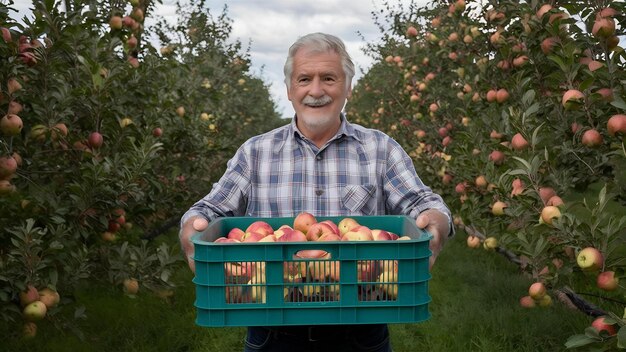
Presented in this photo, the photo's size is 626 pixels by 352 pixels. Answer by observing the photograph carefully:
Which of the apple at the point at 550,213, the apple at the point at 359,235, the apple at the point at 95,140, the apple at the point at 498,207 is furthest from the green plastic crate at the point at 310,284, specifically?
the apple at the point at 95,140

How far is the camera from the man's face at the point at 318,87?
2.67 metres

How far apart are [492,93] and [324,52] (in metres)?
2.28

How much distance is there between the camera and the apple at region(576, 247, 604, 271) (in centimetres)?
268

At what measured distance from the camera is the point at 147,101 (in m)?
5.02

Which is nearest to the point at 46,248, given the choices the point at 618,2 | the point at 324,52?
the point at 324,52

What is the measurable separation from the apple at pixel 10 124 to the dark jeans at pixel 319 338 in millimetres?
1644

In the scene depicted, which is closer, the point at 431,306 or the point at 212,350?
the point at 212,350

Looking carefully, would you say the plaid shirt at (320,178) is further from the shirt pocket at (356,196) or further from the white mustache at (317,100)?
the white mustache at (317,100)

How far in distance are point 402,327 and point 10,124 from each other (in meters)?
3.22

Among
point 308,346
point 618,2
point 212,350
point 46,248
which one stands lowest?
point 212,350

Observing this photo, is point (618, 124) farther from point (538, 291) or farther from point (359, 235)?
point (359, 235)

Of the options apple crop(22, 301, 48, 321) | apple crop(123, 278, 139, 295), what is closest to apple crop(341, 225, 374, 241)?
apple crop(22, 301, 48, 321)

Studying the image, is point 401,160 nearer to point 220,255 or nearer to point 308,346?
point 308,346

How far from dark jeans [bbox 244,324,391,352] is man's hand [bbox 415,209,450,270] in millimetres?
433
